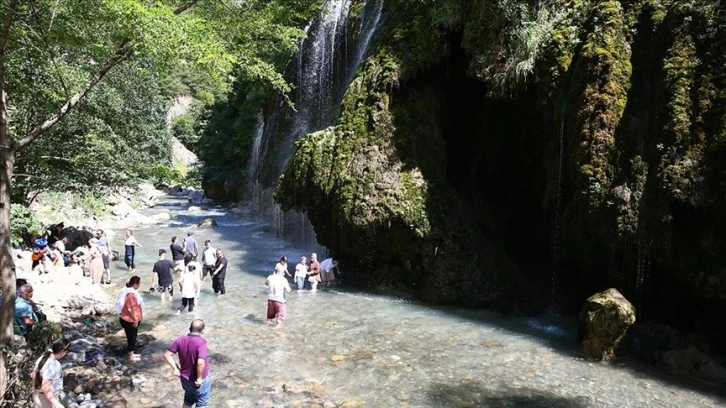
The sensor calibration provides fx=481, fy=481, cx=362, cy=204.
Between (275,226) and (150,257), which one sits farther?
(275,226)

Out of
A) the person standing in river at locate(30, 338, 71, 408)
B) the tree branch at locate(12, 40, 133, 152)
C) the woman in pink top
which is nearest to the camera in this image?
the person standing in river at locate(30, 338, 71, 408)

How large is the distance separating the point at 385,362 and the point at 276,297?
3.68 metres

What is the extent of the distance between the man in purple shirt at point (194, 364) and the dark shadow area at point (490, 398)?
397 cm

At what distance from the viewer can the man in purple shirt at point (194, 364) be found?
6465 millimetres

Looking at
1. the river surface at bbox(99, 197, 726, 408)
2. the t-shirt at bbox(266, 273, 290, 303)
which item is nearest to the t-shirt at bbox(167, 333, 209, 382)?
the river surface at bbox(99, 197, 726, 408)

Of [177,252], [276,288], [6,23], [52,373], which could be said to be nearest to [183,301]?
[276,288]

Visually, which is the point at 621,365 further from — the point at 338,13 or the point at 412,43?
the point at 338,13

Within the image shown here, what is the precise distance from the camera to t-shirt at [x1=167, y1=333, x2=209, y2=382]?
646 cm

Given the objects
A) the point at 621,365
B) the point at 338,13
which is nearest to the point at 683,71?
the point at 621,365

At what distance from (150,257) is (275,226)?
10471 mm

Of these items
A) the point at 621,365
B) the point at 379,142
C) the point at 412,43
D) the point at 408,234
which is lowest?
the point at 621,365

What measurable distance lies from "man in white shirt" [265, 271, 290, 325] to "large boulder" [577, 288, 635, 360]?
7253 mm

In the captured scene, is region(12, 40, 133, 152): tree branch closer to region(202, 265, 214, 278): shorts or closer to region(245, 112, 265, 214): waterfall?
region(202, 265, 214, 278): shorts

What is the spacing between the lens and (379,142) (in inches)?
647
